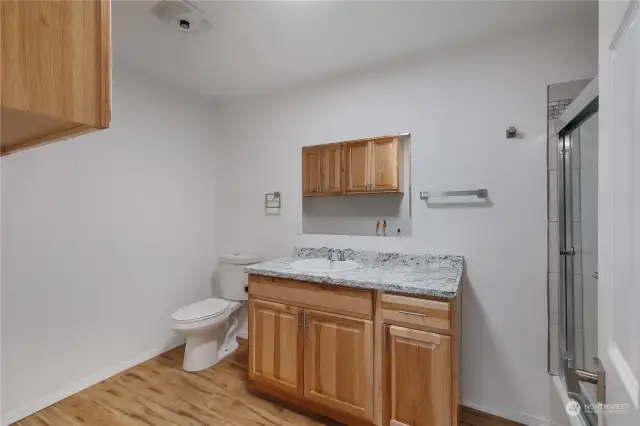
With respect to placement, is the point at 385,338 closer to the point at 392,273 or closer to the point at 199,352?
the point at 392,273

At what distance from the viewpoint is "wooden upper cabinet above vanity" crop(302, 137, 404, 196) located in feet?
7.52

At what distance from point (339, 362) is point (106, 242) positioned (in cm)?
188

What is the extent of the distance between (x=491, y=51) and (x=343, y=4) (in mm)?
987

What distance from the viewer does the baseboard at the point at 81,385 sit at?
1.90 meters

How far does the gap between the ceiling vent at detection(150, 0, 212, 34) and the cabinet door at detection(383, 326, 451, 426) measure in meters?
1.97

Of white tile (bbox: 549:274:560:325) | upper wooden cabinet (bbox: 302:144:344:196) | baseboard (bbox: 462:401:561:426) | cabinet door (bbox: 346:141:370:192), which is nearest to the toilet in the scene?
upper wooden cabinet (bbox: 302:144:344:196)

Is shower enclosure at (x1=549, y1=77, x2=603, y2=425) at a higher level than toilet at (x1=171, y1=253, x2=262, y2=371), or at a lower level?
higher

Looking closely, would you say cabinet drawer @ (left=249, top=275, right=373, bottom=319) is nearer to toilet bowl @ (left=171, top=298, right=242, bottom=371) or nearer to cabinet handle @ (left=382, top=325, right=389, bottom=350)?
cabinet handle @ (left=382, top=325, right=389, bottom=350)

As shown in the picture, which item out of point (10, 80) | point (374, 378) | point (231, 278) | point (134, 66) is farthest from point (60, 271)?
point (10, 80)

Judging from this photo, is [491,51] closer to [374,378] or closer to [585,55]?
[585,55]

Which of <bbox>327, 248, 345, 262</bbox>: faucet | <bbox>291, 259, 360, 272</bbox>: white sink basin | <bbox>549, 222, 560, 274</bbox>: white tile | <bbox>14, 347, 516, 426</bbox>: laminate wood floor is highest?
<bbox>549, 222, 560, 274</bbox>: white tile

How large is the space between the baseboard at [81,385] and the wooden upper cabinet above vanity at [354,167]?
1.80m

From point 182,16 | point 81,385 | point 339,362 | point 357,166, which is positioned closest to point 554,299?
point 339,362

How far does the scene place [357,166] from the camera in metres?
2.43
